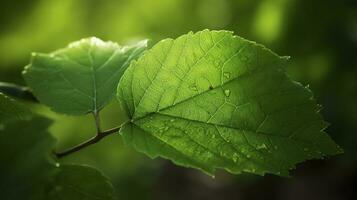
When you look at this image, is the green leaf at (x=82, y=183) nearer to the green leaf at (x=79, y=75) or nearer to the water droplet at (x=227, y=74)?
the green leaf at (x=79, y=75)

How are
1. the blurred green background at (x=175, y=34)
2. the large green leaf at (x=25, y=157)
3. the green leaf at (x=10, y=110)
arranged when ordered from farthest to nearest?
the blurred green background at (x=175, y=34), the green leaf at (x=10, y=110), the large green leaf at (x=25, y=157)

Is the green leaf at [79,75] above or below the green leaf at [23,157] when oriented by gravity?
above

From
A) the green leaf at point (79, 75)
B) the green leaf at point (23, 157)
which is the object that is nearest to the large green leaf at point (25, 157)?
the green leaf at point (23, 157)

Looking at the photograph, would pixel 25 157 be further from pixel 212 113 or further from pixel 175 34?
pixel 175 34

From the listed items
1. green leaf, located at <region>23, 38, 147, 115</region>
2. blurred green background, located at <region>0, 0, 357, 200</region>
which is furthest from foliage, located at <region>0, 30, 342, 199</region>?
blurred green background, located at <region>0, 0, 357, 200</region>

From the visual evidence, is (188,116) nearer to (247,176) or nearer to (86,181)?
(86,181)

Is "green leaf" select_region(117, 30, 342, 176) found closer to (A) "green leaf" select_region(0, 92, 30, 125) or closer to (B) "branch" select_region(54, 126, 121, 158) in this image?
(B) "branch" select_region(54, 126, 121, 158)

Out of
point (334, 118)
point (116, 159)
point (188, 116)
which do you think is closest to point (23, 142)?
point (188, 116)

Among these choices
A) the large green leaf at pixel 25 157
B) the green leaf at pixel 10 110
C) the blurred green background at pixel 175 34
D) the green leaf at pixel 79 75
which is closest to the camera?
the large green leaf at pixel 25 157
